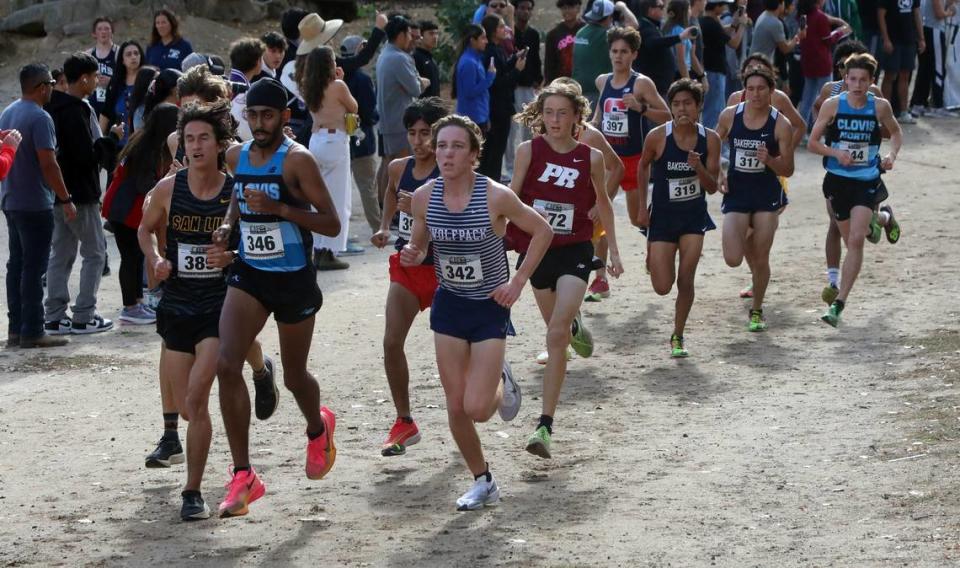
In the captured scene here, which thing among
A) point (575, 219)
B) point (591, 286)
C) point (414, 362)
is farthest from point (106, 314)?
point (575, 219)

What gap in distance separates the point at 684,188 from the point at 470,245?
13.1ft

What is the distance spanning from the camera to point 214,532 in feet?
23.2

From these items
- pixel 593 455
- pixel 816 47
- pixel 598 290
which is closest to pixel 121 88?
pixel 598 290

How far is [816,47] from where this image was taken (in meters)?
19.8

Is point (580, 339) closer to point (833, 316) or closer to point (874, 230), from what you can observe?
point (833, 316)

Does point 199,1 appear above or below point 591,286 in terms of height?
above

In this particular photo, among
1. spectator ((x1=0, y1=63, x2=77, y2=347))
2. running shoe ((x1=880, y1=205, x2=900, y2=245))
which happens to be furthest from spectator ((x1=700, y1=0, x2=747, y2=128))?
spectator ((x1=0, y1=63, x2=77, y2=347))

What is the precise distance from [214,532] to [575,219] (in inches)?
118

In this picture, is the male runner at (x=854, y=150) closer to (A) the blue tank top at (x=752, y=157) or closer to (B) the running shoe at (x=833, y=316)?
(B) the running shoe at (x=833, y=316)

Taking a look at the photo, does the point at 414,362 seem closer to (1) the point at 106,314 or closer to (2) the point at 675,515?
(1) the point at 106,314

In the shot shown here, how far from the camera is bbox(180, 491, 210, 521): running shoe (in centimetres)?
721

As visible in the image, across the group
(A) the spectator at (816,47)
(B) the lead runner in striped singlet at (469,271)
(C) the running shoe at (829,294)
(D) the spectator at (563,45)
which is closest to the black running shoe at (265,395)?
(B) the lead runner in striped singlet at (469,271)

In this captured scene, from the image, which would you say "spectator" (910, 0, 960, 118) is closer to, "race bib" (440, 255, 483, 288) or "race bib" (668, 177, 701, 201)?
"race bib" (668, 177, 701, 201)

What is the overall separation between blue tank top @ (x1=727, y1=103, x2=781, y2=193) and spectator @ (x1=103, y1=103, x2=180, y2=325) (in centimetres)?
423
